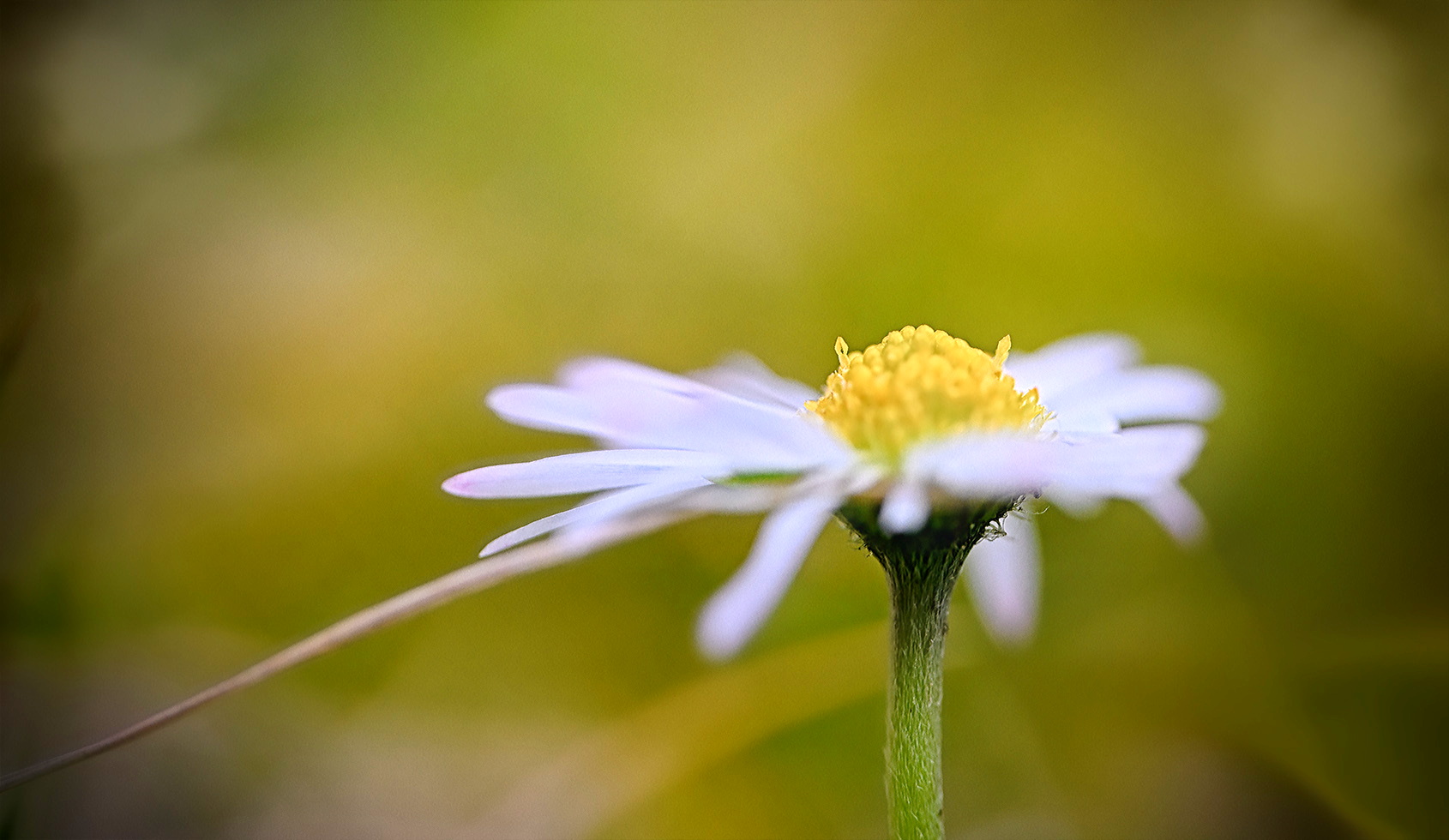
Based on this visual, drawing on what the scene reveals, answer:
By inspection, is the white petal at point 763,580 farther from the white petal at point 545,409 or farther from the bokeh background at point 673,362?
the bokeh background at point 673,362

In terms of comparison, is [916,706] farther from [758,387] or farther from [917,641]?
[758,387]

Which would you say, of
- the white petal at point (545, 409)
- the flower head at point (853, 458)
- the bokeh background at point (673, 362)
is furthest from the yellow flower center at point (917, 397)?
the bokeh background at point (673, 362)

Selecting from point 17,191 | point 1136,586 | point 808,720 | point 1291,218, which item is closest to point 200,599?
point 17,191

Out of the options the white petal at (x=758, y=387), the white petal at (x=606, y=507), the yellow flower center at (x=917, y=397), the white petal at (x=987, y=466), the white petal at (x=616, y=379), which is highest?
the white petal at (x=758, y=387)

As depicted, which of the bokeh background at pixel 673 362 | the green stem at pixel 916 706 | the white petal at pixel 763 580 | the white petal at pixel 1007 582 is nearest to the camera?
the white petal at pixel 763 580

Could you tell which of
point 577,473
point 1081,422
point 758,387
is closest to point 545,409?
point 577,473

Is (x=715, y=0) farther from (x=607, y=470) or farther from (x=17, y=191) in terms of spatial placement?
(x=607, y=470)

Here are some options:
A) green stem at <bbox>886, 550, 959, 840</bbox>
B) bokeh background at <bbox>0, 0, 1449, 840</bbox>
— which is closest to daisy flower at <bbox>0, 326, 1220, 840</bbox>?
green stem at <bbox>886, 550, 959, 840</bbox>
